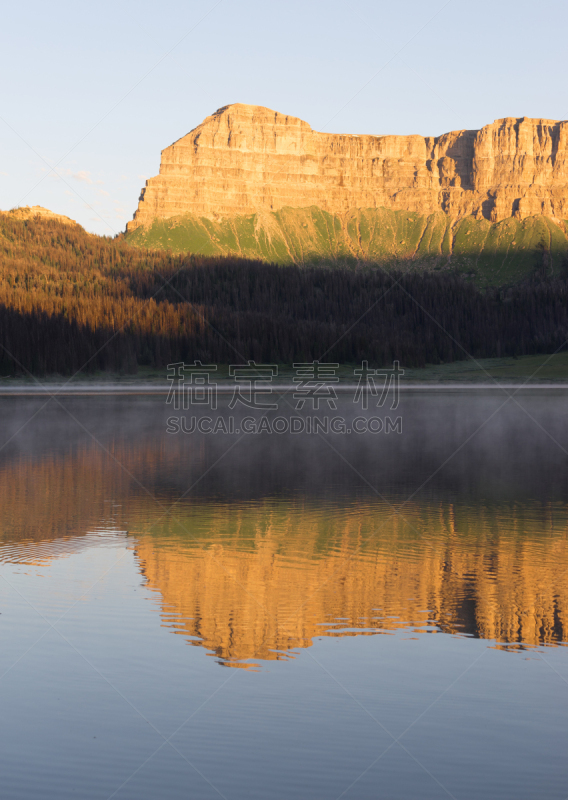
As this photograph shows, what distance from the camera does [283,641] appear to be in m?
12.8

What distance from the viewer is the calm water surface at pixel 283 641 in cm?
897

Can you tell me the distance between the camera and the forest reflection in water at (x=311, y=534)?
13.8 m

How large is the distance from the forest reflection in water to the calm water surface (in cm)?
8

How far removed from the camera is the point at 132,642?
12625mm

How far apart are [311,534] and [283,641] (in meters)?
8.09

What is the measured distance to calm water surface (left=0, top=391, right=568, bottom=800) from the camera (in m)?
8.97

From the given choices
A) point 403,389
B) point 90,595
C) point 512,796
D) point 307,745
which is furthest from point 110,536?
point 403,389

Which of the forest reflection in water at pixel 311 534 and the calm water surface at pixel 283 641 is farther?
the forest reflection in water at pixel 311 534

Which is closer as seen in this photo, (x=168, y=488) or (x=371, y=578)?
(x=371, y=578)

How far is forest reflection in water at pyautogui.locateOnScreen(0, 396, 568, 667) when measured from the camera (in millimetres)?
13812

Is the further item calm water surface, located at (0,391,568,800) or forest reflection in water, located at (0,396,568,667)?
forest reflection in water, located at (0,396,568,667)

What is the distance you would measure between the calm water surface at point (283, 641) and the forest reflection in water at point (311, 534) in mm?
82

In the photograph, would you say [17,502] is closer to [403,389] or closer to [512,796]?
[512,796]

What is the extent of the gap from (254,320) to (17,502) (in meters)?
161
